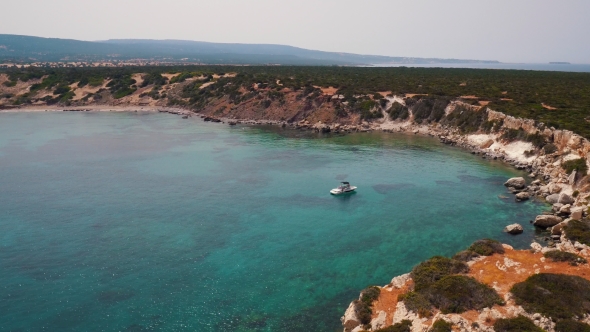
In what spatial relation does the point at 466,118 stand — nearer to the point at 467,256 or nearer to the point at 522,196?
the point at 522,196

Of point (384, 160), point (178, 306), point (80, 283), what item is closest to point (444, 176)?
point (384, 160)

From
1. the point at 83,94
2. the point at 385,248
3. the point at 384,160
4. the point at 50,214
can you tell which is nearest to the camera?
the point at 385,248

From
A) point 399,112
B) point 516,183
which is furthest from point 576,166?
point 399,112

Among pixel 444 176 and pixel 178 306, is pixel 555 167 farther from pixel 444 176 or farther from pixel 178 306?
pixel 178 306

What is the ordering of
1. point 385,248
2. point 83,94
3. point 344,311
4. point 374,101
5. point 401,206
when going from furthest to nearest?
point 83,94
point 374,101
point 401,206
point 385,248
point 344,311

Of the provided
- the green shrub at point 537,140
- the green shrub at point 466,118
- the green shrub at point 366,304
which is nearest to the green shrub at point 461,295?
the green shrub at point 366,304

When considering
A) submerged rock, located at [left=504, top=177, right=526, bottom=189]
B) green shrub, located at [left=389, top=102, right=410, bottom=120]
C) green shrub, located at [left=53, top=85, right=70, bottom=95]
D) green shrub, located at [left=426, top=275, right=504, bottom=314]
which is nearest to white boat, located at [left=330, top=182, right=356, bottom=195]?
submerged rock, located at [left=504, top=177, right=526, bottom=189]

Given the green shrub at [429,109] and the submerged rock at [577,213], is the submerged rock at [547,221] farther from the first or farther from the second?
the green shrub at [429,109]
